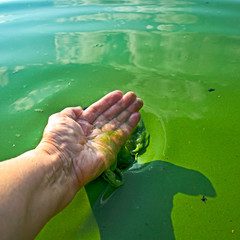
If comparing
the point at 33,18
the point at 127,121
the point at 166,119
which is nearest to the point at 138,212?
the point at 127,121

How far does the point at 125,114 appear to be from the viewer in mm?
1557

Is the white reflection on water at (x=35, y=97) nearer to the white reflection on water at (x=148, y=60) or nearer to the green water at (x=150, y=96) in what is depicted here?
the green water at (x=150, y=96)

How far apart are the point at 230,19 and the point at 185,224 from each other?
3.34 m

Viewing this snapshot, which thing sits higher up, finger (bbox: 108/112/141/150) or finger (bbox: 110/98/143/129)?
finger (bbox: 110/98/143/129)

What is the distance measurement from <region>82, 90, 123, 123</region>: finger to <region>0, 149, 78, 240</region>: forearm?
1.46 feet

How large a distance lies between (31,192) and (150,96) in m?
1.26

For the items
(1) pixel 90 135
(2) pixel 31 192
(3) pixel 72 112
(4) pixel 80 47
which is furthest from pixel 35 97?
(2) pixel 31 192

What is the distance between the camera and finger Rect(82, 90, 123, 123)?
1514 mm

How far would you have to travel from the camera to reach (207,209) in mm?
1114

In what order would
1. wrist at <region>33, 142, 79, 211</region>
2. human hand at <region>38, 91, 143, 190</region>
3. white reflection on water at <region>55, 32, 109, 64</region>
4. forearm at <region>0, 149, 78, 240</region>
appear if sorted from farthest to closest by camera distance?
white reflection on water at <region>55, 32, 109, 64</region>
human hand at <region>38, 91, 143, 190</region>
wrist at <region>33, 142, 79, 211</region>
forearm at <region>0, 149, 78, 240</region>

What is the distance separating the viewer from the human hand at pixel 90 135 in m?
1.19

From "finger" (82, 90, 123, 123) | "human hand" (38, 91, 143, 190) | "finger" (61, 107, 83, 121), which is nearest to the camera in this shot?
"human hand" (38, 91, 143, 190)

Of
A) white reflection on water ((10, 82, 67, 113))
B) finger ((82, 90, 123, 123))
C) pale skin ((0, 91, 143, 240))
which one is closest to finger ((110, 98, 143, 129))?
pale skin ((0, 91, 143, 240))

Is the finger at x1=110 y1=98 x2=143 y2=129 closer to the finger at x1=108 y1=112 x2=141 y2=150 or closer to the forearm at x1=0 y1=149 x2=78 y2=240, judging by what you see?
the finger at x1=108 y1=112 x2=141 y2=150
